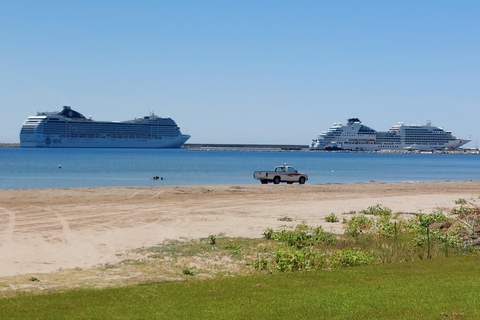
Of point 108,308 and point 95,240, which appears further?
point 95,240

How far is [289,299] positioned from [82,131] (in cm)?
18004

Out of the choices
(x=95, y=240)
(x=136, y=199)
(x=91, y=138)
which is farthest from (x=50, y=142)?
(x=95, y=240)

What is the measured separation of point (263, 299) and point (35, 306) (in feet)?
8.93

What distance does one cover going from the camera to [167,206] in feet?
81.3

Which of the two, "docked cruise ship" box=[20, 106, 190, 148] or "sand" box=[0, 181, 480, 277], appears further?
"docked cruise ship" box=[20, 106, 190, 148]

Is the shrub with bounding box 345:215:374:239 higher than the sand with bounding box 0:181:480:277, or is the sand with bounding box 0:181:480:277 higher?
the shrub with bounding box 345:215:374:239

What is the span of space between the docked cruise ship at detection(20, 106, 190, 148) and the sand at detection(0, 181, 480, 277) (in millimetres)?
152581

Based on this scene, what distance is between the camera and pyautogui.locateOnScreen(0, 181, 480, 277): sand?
14203 mm

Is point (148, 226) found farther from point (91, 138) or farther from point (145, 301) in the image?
point (91, 138)

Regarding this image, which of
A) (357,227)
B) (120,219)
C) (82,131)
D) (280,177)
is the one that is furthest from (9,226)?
(82,131)

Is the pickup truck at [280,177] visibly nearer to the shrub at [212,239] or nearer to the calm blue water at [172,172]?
the calm blue water at [172,172]

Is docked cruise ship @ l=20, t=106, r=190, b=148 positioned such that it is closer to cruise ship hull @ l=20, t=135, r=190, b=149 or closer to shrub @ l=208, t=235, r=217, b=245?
cruise ship hull @ l=20, t=135, r=190, b=149

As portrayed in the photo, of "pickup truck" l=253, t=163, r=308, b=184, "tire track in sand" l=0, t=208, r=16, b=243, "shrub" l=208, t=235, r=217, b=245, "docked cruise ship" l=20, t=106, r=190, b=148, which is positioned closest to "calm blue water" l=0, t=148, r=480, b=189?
"pickup truck" l=253, t=163, r=308, b=184

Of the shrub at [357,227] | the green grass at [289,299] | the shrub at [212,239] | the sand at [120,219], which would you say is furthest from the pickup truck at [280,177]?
the green grass at [289,299]
